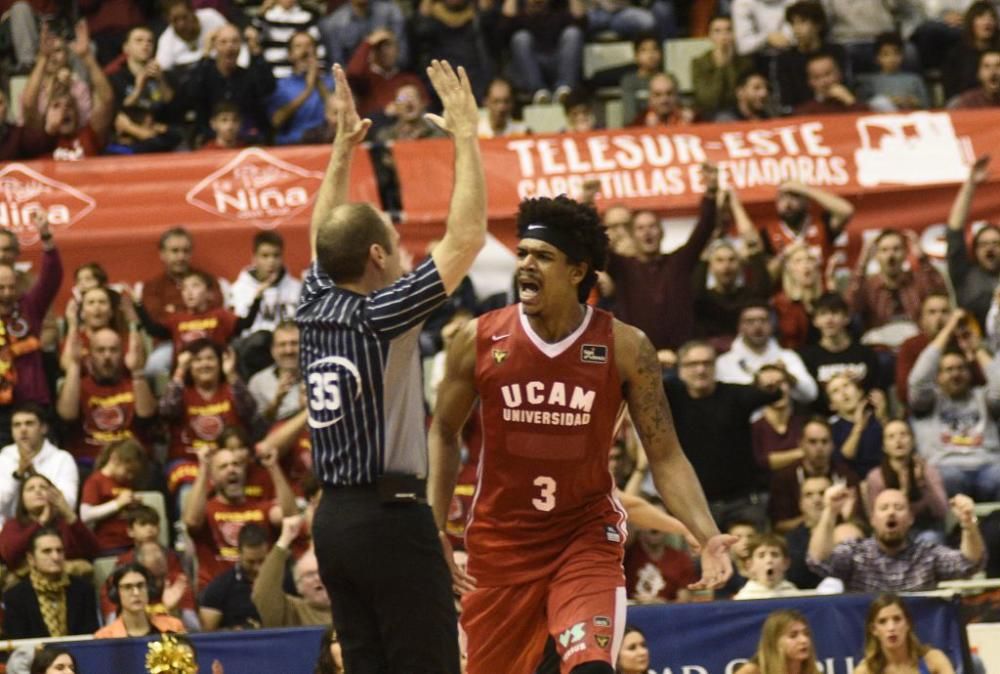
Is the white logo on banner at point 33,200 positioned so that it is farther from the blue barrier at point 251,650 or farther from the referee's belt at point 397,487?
the referee's belt at point 397,487

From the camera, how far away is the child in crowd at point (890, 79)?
→ 60.2 ft

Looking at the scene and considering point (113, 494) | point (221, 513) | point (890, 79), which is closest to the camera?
point (221, 513)

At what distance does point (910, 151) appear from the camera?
16875 millimetres

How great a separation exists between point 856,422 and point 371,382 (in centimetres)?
768

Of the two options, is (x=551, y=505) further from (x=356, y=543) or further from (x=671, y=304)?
(x=671, y=304)

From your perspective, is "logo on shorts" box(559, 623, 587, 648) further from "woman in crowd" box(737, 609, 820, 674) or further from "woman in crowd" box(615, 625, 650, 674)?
A: "woman in crowd" box(737, 609, 820, 674)

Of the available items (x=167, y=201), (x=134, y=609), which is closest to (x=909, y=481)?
(x=134, y=609)

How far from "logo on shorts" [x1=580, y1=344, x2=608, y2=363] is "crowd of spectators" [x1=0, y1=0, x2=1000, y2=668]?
4559mm

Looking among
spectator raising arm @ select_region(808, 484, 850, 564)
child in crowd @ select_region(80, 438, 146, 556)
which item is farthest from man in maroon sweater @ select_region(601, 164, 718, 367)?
child in crowd @ select_region(80, 438, 146, 556)

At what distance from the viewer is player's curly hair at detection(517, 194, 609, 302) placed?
800 centimetres

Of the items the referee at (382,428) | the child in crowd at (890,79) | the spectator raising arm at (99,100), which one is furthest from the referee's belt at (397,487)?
the child in crowd at (890,79)

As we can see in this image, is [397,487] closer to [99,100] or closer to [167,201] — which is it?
[167,201]

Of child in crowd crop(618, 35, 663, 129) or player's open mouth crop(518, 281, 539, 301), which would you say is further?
child in crowd crop(618, 35, 663, 129)

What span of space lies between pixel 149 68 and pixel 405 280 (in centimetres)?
1086
